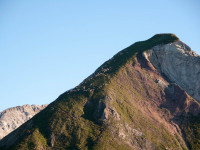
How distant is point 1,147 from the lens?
19975 cm

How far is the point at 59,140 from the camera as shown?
19462cm

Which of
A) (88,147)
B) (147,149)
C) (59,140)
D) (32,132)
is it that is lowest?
(147,149)

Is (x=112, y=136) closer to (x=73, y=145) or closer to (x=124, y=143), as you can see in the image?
(x=124, y=143)

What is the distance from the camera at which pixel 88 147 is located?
18812cm

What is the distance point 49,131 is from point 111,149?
4116 centimetres

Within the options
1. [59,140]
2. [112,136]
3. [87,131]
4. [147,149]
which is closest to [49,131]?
[59,140]

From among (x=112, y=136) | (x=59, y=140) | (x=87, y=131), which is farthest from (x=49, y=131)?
(x=112, y=136)

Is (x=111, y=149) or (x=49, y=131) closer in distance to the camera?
(x=111, y=149)

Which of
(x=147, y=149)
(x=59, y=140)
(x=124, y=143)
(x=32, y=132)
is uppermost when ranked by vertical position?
(x=32, y=132)

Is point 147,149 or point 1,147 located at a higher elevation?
point 1,147

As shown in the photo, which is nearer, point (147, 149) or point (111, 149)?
point (111, 149)

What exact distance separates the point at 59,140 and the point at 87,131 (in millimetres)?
18074

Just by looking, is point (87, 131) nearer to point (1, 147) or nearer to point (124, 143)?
point (124, 143)

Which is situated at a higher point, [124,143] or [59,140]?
[59,140]
